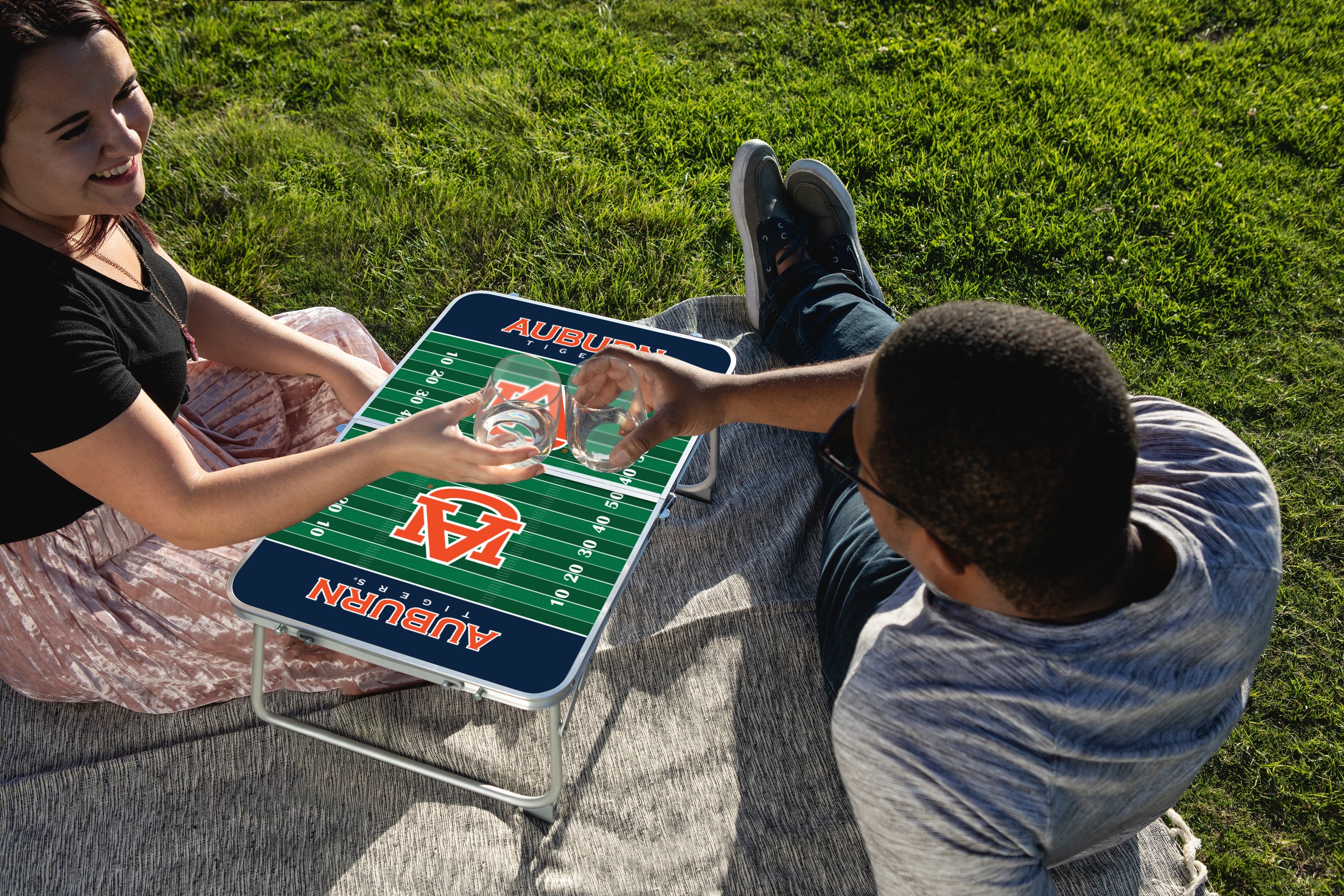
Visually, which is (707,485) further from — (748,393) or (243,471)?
(243,471)

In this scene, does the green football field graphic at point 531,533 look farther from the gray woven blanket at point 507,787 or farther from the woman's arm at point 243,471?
the gray woven blanket at point 507,787

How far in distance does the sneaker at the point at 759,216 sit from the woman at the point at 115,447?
1879mm

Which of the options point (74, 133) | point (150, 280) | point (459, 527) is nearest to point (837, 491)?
point (459, 527)

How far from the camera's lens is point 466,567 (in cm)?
263

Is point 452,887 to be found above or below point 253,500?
below

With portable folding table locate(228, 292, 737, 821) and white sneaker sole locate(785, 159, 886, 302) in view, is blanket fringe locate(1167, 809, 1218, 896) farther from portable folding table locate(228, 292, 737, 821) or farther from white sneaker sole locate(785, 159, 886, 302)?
white sneaker sole locate(785, 159, 886, 302)

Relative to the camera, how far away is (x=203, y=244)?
4754 mm

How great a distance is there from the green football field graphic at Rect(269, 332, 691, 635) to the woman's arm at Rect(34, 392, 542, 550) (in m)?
0.19

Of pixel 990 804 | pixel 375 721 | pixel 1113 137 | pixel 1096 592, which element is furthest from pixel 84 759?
pixel 1113 137

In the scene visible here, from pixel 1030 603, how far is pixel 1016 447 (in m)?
0.34

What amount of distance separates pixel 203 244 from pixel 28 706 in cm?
251

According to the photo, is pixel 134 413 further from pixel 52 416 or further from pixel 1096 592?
pixel 1096 592

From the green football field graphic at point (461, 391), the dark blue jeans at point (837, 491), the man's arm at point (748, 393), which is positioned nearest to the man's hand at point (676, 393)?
the man's arm at point (748, 393)

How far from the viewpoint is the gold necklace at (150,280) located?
2.54m
